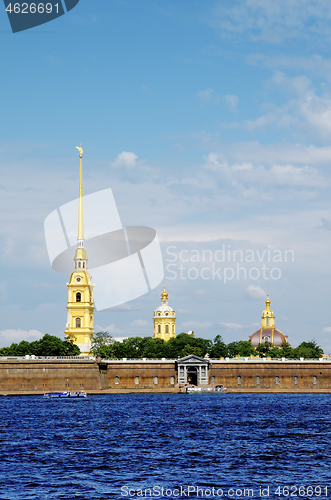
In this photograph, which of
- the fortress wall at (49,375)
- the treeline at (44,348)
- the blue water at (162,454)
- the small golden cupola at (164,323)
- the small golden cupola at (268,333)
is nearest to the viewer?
the blue water at (162,454)

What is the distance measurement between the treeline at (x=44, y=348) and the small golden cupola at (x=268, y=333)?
69.8 meters

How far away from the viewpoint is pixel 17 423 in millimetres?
57656

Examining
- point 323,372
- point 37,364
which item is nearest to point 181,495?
point 37,364

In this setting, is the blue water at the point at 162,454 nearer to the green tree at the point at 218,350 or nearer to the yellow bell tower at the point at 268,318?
the green tree at the point at 218,350

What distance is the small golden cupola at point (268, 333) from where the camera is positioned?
182 m

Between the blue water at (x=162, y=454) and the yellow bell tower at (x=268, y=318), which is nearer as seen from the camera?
the blue water at (x=162, y=454)

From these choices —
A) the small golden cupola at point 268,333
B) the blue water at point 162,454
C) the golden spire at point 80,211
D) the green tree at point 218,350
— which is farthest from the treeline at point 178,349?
the blue water at point 162,454

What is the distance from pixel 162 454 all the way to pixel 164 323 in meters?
126

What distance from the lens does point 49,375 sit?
103562mm

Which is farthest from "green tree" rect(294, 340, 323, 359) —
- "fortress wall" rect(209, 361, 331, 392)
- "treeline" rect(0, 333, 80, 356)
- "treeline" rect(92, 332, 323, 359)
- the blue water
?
the blue water

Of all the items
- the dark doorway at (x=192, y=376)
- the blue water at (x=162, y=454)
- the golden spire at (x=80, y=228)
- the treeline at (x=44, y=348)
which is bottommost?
the blue water at (x=162, y=454)

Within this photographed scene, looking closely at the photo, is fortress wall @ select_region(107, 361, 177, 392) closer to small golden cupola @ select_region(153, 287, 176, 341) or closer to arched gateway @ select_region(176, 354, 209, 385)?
arched gateway @ select_region(176, 354, 209, 385)

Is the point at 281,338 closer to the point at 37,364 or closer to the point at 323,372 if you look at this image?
the point at 323,372

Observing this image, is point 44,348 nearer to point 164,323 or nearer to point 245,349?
point 245,349
